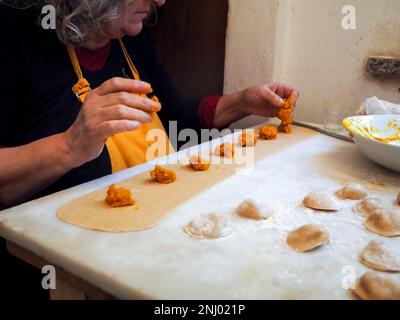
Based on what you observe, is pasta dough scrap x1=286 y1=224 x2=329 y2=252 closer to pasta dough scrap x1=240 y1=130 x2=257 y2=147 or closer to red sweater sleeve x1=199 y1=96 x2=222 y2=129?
pasta dough scrap x1=240 y1=130 x2=257 y2=147

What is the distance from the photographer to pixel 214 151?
113 cm

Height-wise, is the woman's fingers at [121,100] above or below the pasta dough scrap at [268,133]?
above

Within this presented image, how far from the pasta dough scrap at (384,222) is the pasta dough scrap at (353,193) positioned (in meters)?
0.11

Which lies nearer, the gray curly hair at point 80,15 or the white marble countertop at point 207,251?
the white marble countertop at point 207,251

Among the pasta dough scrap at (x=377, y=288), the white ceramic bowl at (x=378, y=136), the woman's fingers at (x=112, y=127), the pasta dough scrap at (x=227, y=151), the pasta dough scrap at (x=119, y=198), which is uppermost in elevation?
the woman's fingers at (x=112, y=127)

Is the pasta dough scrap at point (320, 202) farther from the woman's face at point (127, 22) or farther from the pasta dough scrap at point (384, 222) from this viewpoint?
the woman's face at point (127, 22)

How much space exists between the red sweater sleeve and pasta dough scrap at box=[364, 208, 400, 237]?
899 millimetres

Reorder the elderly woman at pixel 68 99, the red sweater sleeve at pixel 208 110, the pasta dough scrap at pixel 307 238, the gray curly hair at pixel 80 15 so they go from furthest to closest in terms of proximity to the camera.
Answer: the red sweater sleeve at pixel 208 110 → the gray curly hair at pixel 80 15 → the elderly woman at pixel 68 99 → the pasta dough scrap at pixel 307 238

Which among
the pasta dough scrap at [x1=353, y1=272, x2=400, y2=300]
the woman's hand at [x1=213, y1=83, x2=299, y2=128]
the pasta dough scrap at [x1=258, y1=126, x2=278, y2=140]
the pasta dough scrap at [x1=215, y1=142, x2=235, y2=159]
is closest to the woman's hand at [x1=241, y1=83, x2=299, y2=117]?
the woman's hand at [x1=213, y1=83, x2=299, y2=128]

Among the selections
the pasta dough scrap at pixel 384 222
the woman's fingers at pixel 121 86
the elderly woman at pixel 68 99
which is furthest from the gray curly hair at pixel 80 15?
the pasta dough scrap at pixel 384 222

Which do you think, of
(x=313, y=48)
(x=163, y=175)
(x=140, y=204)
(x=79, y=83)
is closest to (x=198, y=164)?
Answer: (x=163, y=175)

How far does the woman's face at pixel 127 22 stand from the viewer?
112 cm

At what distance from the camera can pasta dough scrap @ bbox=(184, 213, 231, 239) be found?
68 cm

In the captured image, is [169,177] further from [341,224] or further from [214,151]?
[341,224]
